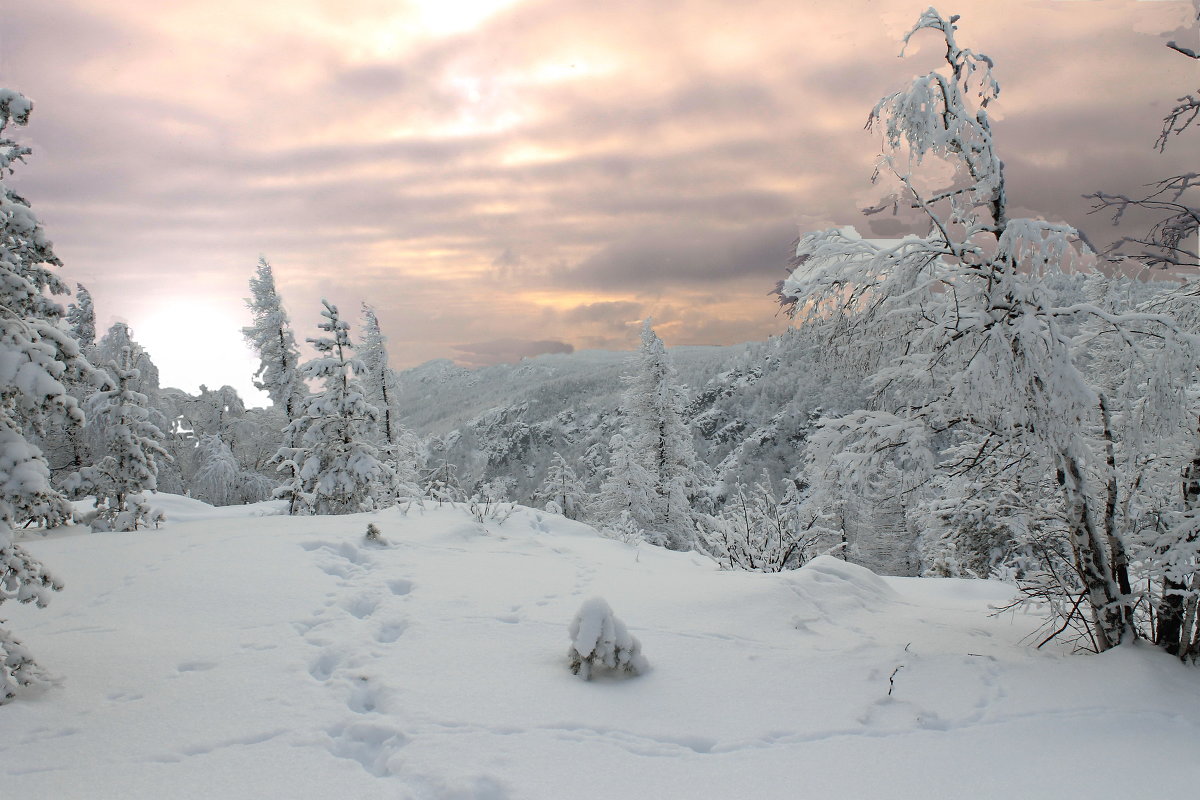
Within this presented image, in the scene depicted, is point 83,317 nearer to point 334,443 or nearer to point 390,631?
point 334,443

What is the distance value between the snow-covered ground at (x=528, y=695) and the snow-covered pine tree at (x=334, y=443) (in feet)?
26.5

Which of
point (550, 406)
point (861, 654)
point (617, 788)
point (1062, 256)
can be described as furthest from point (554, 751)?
point (550, 406)

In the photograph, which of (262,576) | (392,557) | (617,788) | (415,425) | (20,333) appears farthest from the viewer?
(415,425)

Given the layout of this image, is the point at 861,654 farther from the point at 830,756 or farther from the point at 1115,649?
the point at 1115,649

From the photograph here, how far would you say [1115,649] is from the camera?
543cm

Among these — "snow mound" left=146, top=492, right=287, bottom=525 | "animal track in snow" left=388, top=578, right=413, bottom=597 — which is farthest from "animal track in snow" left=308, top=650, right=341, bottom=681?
"snow mound" left=146, top=492, right=287, bottom=525

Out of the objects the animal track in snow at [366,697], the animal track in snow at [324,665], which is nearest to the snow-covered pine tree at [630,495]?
the animal track in snow at [324,665]

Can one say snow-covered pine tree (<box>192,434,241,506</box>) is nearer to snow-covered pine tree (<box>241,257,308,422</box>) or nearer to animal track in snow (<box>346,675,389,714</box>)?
Answer: snow-covered pine tree (<box>241,257,308,422</box>)

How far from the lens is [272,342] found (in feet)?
81.8

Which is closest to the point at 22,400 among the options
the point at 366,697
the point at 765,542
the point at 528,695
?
the point at 366,697

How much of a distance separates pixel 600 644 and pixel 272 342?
24.6m

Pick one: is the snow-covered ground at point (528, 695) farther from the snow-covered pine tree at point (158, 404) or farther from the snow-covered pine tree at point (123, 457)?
the snow-covered pine tree at point (158, 404)

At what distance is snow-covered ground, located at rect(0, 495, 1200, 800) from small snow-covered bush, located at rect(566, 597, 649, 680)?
138 mm

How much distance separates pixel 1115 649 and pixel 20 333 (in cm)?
931
